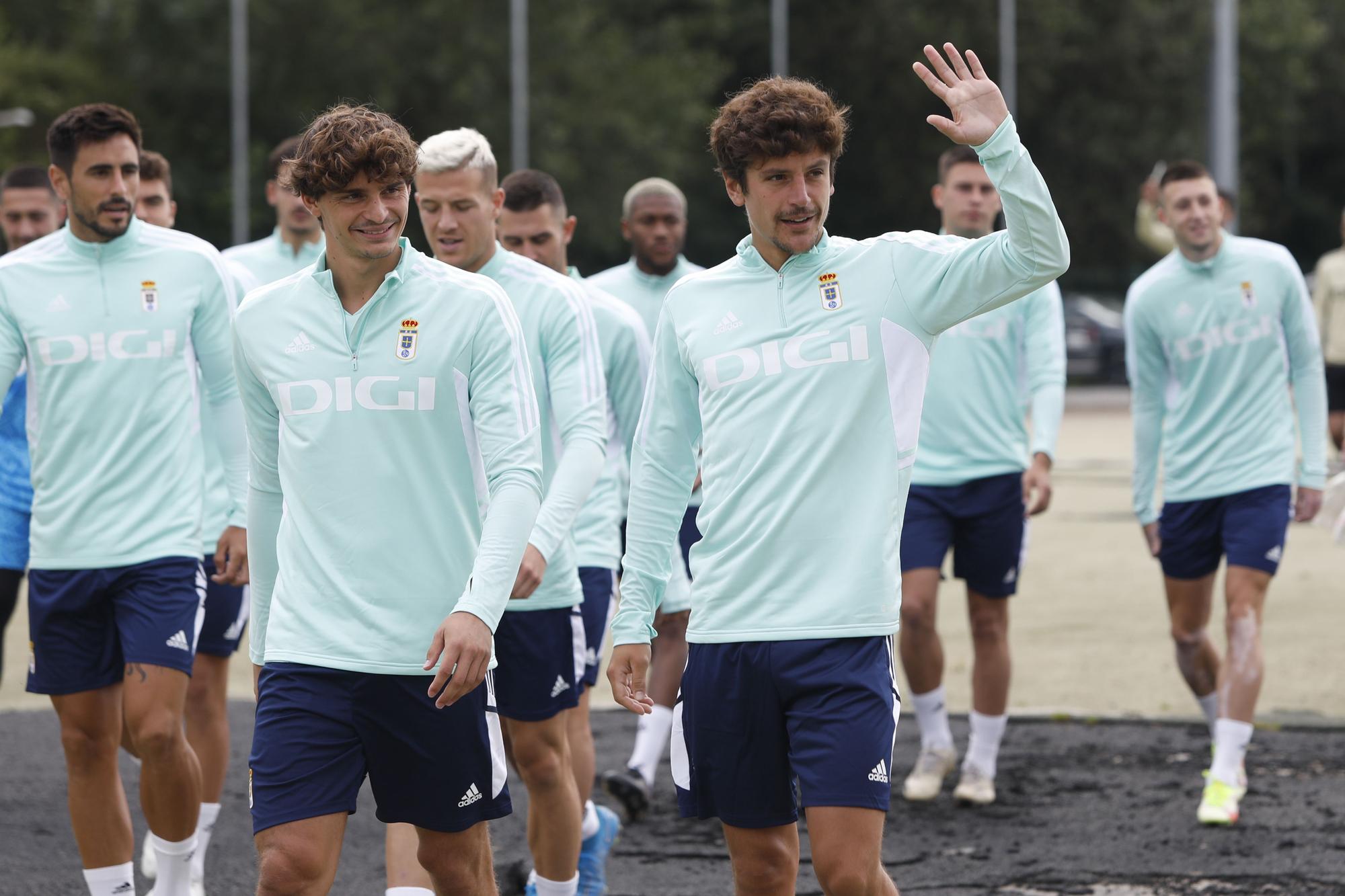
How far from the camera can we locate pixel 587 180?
1657 inches

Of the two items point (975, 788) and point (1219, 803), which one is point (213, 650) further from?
point (1219, 803)

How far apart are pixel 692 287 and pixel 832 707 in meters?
1.04

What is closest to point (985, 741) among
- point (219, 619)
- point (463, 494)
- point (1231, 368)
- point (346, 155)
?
point (1231, 368)

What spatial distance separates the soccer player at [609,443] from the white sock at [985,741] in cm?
165

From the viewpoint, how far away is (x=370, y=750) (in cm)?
421

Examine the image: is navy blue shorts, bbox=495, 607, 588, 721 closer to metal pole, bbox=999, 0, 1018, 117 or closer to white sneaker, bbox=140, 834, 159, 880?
white sneaker, bbox=140, 834, 159, 880

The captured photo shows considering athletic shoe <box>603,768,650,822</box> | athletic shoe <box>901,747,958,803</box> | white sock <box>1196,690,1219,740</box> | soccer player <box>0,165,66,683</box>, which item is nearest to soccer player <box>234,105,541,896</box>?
soccer player <box>0,165,66,683</box>

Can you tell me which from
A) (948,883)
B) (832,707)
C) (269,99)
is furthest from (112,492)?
(269,99)

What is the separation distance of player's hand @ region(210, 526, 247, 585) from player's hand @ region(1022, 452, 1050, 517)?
3.23 m

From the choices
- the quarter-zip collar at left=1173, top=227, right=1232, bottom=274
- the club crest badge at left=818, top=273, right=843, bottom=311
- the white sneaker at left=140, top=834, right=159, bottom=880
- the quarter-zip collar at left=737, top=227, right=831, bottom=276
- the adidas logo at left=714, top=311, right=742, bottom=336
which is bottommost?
the white sneaker at left=140, top=834, right=159, bottom=880

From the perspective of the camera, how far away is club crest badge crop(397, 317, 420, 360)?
4.20 metres

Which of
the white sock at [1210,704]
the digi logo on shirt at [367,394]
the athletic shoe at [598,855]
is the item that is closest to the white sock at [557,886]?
the athletic shoe at [598,855]

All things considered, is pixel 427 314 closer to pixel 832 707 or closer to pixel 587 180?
pixel 832 707

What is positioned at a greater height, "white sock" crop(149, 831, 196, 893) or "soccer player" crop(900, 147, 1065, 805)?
"soccer player" crop(900, 147, 1065, 805)
